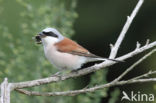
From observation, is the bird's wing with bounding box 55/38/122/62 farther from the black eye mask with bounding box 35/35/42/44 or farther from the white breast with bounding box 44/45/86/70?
the black eye mask with bounding box 35/35/42/44

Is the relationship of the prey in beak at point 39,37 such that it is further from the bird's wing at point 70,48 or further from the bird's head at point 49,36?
the bird's wing at point 70,48

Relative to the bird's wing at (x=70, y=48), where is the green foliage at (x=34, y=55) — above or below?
above

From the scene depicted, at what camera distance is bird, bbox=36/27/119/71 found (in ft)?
12.8

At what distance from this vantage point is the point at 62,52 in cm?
404

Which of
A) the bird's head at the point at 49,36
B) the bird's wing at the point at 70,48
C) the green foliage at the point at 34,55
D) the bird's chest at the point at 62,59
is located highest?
the green foliage at the point at 34,55

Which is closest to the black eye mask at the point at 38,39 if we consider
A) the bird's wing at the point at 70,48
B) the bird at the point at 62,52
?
the bird at the point at 62,52

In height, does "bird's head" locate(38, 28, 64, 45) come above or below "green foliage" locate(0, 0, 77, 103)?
below

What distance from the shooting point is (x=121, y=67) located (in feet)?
25.8

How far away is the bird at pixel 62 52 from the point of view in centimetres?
391

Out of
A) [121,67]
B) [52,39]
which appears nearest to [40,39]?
[52,39]

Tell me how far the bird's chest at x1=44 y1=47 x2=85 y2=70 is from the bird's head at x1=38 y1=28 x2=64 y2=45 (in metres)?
0.07

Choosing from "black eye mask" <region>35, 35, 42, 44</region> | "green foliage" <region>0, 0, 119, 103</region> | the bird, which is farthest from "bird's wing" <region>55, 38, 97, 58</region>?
"green foliage" <region>0, 0, 119, 103</region>

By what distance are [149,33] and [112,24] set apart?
0.59 metres

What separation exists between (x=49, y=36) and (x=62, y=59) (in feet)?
0.66
